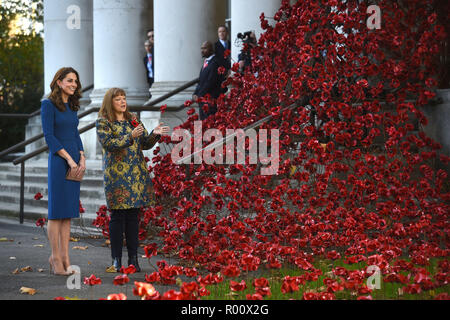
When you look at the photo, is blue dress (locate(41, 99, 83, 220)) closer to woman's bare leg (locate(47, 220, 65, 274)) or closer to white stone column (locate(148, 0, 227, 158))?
woman's bare leg (locate(47, 220, 65, 274))

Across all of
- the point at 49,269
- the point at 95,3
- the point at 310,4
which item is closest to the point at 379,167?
the point at 310,4

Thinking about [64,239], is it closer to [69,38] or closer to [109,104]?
[109,104]

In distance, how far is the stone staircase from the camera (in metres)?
12.2

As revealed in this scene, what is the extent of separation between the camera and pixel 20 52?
113ft

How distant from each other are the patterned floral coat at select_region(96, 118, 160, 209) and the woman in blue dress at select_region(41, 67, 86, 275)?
0.89ft

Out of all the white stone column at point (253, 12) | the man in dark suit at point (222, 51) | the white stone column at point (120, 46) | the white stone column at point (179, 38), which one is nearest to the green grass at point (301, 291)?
the white stone column at point (253, 12)

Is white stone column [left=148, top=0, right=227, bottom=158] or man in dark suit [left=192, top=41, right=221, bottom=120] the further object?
white stone column [left=148, top=0, right=227, bottom=158]

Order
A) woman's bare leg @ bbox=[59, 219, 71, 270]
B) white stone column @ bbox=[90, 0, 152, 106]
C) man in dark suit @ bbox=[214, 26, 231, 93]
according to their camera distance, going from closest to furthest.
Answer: woman's bare leg @ bbox=[59, 219, 71, 270] < man in dark suit @ bbox=[214, 26, 231, 93] < white stone column @ bbox=[90, 0, 152, 106]

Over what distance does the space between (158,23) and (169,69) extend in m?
0.79

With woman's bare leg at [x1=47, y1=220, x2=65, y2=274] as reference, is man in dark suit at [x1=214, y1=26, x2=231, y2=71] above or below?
above

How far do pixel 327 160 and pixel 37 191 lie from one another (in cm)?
688

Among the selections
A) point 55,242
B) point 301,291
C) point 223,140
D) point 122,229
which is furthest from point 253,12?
point 301,291

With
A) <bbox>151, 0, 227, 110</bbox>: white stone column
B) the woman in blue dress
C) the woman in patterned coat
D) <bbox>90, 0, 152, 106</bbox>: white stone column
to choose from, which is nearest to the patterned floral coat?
the woman in patterned coat

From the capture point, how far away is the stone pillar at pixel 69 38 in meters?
16.7
